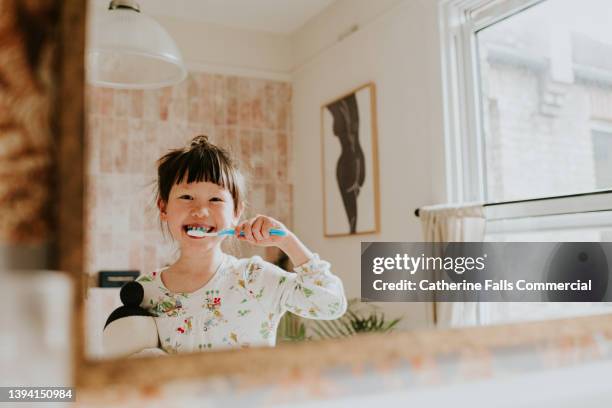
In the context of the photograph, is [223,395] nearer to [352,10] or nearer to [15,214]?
[15,214]

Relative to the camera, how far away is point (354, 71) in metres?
1.06

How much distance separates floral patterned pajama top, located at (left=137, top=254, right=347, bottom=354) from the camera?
0.56m

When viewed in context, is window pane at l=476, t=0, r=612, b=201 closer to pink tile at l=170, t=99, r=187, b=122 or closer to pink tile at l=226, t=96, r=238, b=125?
pink tile at l=226, t=96, r=238, b=125

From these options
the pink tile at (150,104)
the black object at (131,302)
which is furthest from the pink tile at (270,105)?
the black object at (131,302)

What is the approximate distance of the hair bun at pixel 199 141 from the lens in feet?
2.59

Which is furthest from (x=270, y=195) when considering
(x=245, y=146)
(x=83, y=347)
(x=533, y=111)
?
(x=83, y=347)

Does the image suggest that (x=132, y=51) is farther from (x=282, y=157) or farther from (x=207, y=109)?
(x=282, y=157)

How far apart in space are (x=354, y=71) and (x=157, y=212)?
0.52 meters

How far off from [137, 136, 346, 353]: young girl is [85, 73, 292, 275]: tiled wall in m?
0.04

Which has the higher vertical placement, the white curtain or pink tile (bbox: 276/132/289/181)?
pink tile (bbox: 276/132/289/181)

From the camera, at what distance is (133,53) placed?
0.82 meters

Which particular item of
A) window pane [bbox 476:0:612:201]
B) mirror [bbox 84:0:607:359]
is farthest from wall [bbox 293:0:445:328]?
window pane [bbox 476:0:612:201]

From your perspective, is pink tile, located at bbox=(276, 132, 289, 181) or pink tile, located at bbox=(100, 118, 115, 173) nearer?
pink tile, located at bbox=(100, 118, 115, 173)

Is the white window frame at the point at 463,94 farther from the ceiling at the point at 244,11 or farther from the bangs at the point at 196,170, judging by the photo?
the bangs at the point at 196,170
